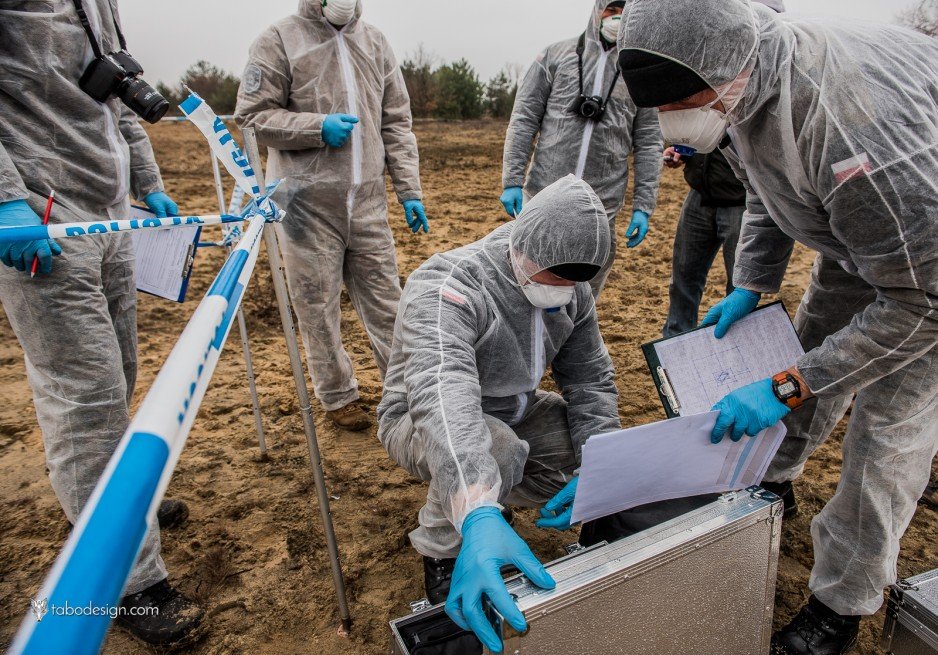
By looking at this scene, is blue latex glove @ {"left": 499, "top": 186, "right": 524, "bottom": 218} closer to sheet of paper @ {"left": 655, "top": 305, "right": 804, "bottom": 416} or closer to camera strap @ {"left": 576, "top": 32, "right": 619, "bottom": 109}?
camera strap @ {"left": 576, "top": 32, "right": 619, "bottom": 109}

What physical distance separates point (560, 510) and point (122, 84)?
5.86ft

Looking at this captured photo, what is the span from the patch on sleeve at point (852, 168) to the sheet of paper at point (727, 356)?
0.64 metres

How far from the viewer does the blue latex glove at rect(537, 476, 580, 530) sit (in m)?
1.63

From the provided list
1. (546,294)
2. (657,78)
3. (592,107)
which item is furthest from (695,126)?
(592,107)

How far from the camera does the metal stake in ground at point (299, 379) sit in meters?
1.66

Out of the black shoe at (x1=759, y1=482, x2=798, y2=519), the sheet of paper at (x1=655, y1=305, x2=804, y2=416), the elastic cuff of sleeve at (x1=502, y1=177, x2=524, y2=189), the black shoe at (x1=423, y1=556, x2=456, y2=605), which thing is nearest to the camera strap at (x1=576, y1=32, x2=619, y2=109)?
the elastic cuff of sleeve at (x1=502, y1=177, x2=524, y2=189)

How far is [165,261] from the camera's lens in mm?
2205

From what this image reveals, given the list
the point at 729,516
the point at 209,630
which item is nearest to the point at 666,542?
the point at 729,516

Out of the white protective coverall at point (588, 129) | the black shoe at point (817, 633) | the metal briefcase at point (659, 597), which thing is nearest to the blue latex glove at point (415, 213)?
the white protective coverall at point (588, 129)

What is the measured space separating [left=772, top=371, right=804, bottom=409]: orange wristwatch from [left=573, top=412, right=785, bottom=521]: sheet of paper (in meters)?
0.07

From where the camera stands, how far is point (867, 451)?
5.24 feet

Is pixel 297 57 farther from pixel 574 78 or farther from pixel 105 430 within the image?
pixel 105 430

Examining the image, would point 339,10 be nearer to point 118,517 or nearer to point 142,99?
point 142,99

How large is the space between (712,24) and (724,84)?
0.13 m
